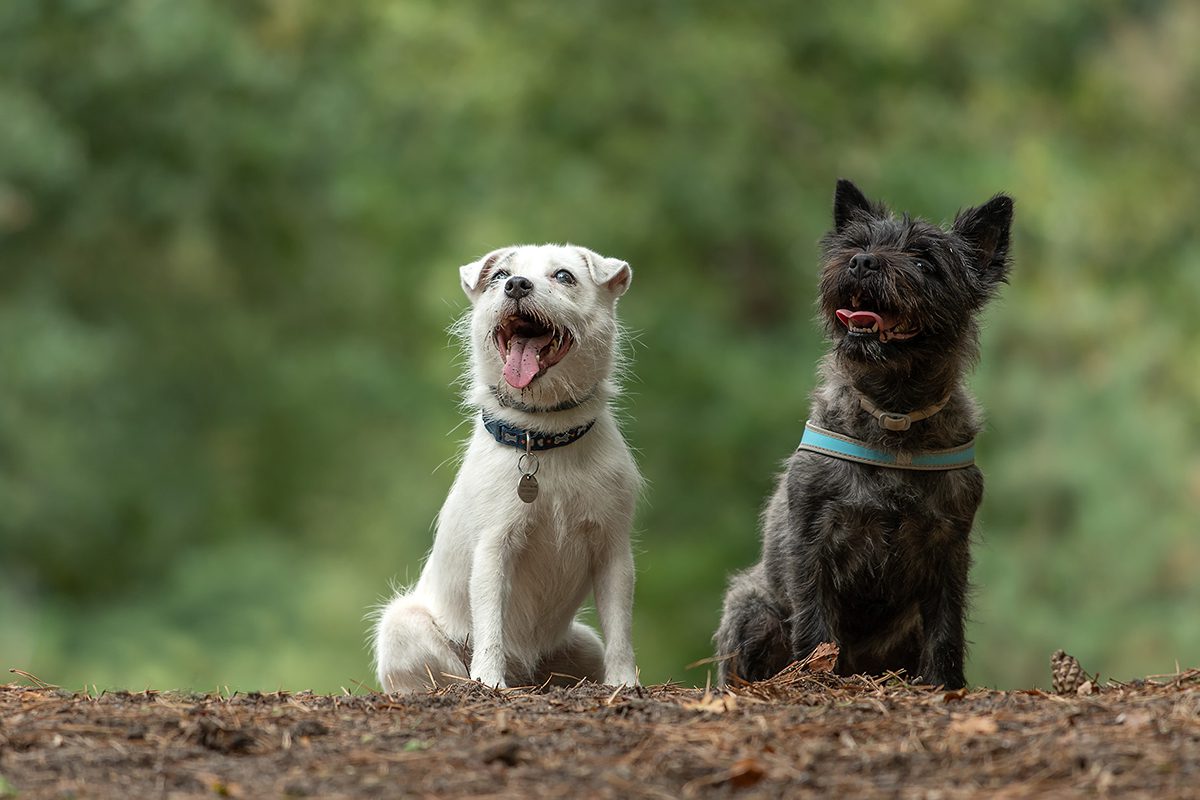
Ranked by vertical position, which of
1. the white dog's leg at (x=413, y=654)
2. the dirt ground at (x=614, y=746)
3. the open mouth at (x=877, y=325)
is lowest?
the dirt ground at (x=614, y=746)

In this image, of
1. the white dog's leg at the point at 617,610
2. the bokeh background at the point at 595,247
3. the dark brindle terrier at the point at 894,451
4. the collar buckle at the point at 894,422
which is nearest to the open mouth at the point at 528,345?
the white dog's leg at the point at 617,610

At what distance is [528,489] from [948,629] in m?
1.92

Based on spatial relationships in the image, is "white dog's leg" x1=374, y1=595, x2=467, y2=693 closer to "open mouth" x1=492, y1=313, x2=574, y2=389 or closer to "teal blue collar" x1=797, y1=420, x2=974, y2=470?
"open mouth" x1=492, y1=313, x2=574, y2=389

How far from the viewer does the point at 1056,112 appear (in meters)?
21.3

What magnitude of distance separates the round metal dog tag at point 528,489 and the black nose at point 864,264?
1634mm

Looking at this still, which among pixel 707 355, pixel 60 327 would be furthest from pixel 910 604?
pixel 60 327

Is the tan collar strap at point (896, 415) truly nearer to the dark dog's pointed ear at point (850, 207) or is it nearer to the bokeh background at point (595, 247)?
the dark dog's pointed ear at point (850, 207)

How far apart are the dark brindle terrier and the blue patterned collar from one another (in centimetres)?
96

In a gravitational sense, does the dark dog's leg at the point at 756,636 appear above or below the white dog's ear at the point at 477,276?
below

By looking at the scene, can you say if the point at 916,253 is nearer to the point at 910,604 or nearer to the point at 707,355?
the point at 910,604

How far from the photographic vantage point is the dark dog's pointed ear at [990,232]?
7.03 meters

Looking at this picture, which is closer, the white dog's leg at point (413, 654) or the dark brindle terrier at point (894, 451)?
the dark brindle terrier at point (894, 451)

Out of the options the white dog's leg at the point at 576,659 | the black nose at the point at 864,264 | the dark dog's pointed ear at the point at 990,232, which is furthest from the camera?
the white dog's leg at the point at 576,659

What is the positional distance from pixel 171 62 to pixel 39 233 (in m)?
2.90
